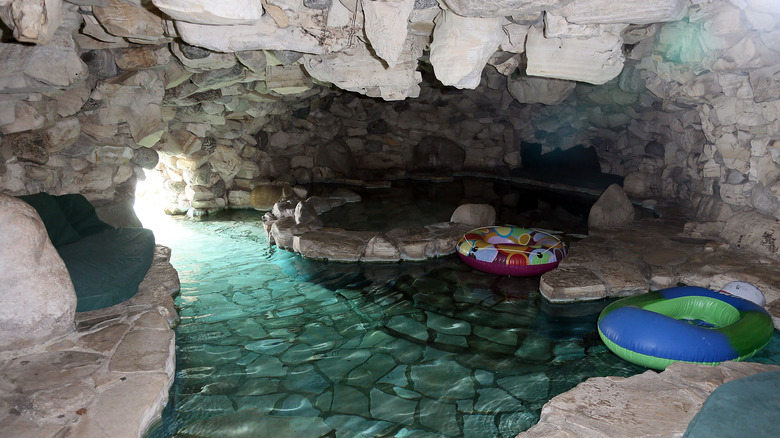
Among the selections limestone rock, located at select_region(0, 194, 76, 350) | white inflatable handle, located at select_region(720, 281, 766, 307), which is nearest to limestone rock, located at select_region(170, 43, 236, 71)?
limestone rock, located at select_region(0, 194, 76, 350)

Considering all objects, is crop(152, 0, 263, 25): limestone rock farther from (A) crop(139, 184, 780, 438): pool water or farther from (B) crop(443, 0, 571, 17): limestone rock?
(A) crop(139, 184, 780, 438): pool water

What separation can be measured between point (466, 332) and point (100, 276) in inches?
146

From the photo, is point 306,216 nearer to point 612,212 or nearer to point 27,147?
point 27,147

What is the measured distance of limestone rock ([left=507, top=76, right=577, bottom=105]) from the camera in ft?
29.4

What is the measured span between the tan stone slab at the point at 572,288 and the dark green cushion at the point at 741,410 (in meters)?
2.51

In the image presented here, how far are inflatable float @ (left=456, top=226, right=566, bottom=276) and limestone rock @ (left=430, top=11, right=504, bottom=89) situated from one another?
115 inches

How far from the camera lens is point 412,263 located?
7.13 m

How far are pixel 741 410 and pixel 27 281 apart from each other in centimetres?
487

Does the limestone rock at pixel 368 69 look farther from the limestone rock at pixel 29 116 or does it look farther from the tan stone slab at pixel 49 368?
the tan stone slab at pixel 49 368

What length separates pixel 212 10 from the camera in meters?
3.13

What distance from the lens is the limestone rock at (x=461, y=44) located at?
12.9 feet

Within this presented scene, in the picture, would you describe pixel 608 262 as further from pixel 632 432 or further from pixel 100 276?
pixel 100 276

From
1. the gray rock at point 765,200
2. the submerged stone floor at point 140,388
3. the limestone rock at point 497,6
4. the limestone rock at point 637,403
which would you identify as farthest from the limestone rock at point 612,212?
the limestone rock at point 497,6

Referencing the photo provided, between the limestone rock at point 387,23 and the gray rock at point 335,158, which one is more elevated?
the limestone rock at point 387,23
